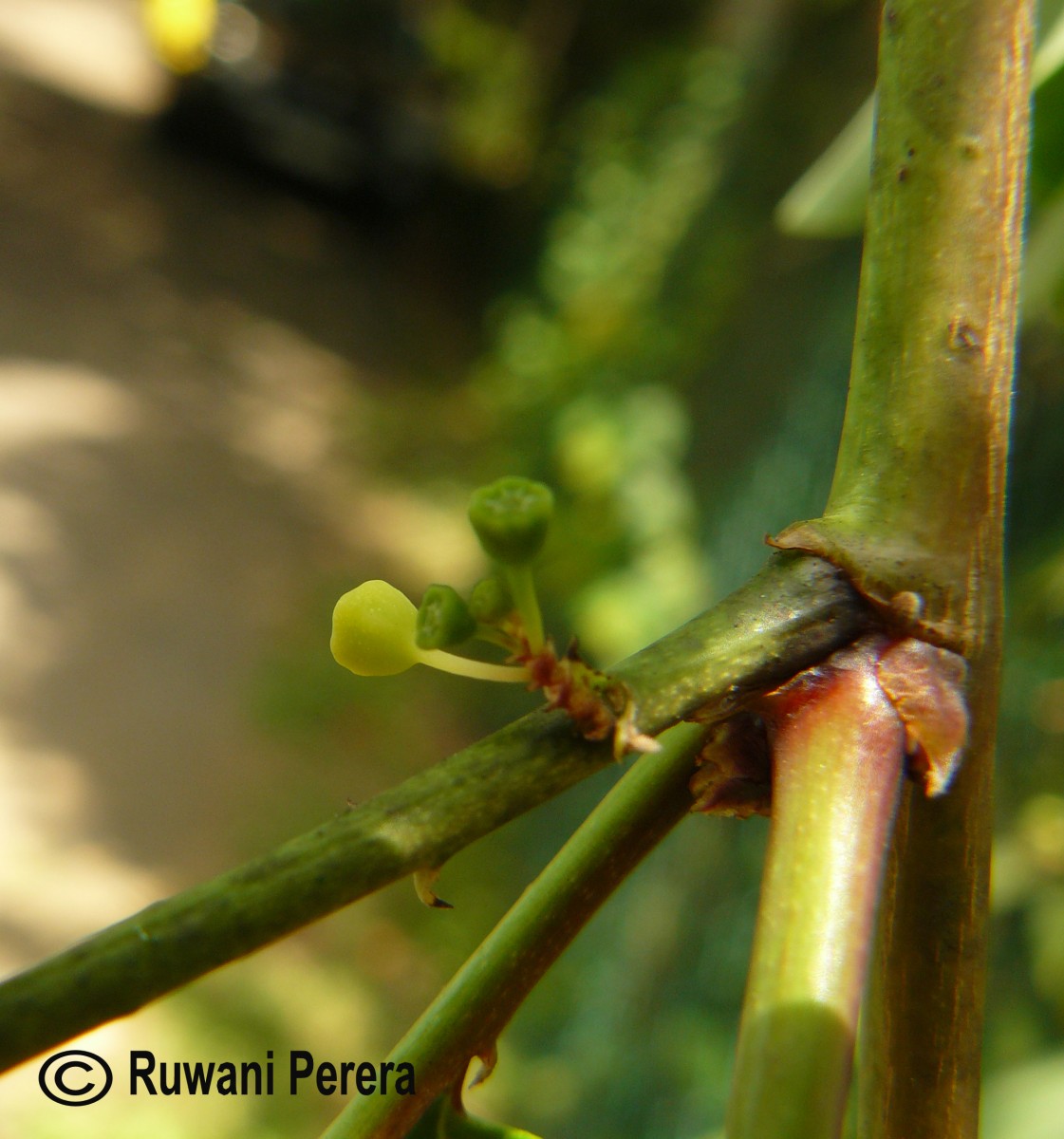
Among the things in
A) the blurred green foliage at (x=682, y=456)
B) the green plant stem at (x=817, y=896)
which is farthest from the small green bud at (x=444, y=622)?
the blurred green foliage at (x=682, y=456)

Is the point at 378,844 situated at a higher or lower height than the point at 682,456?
lower

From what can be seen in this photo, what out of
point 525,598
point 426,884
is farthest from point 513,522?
point 426,884

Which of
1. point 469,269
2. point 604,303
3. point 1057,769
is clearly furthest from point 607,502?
point 469,269

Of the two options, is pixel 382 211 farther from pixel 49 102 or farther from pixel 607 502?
pixel 607 502

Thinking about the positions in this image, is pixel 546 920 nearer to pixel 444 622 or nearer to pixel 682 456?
pixel 444 622

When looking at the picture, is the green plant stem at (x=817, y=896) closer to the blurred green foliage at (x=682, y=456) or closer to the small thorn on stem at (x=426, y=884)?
the small thorn on stem at (x=426, y=884)
